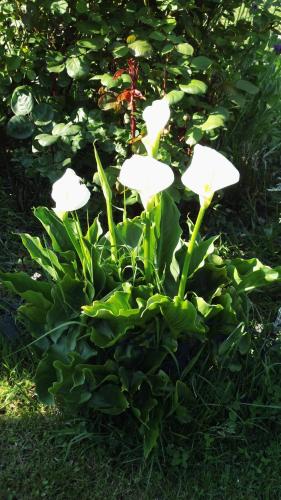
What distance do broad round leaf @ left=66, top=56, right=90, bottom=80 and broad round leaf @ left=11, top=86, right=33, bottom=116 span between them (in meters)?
0.27

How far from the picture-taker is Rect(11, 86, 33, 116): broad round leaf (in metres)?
2.86

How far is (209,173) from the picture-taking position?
174 cm

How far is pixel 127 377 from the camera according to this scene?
210cm

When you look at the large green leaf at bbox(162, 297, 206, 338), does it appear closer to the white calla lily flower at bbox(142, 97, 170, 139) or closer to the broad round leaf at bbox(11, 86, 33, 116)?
the white calla lily flower at bbox(142, 97, 170, 139)

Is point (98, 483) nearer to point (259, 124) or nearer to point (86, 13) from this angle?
point (86, 13)

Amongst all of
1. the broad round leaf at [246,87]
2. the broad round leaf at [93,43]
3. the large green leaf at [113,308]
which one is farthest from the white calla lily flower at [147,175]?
the broad round leaf at [246,87]

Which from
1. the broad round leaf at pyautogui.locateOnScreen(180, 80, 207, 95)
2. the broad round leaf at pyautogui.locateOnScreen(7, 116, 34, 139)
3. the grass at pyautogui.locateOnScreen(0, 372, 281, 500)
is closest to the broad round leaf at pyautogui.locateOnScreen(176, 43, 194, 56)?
the broad round leaf at pyautogui.locateOnScreen(180, 80, 207, 95)

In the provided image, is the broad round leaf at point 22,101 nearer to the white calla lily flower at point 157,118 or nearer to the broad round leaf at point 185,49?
the broad round leaf at point 185,49

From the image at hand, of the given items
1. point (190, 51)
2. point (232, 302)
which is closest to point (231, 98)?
point (190, 51)

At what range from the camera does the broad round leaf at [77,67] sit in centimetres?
267

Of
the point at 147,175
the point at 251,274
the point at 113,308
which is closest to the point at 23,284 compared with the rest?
the point at 113,308

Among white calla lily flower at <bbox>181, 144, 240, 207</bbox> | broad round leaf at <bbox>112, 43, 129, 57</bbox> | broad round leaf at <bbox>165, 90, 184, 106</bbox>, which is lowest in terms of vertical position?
broad round leaf at <bbox>165, 90, 184, 106</bbox>

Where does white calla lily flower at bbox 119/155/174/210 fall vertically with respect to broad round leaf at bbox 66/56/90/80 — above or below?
above

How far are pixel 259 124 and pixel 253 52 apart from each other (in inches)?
17.0
